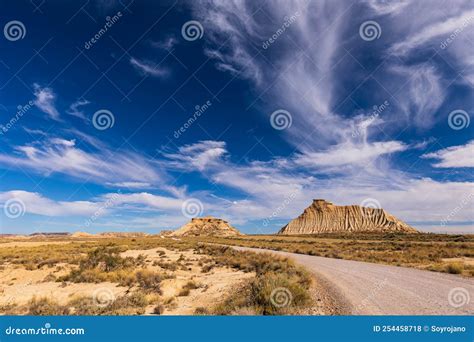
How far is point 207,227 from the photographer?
176375 millimetres

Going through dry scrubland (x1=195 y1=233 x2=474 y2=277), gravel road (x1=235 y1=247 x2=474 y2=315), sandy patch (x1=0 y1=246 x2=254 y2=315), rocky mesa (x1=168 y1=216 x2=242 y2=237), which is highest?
A: rocky mesa (x1=168 y1=216 x2=242 y2=237)

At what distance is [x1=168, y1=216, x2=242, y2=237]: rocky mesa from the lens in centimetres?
17075

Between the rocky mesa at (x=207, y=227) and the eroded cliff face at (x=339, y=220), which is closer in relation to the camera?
the eroded cliff face at (x=339, y=220)

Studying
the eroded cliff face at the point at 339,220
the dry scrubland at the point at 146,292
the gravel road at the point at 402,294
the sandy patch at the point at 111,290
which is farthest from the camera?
the eroded cliff face at the point at 339,220

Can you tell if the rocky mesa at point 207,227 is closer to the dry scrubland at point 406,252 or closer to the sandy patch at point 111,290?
the dry scrubland at point 406,252

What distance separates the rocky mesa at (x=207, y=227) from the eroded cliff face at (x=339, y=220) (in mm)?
31708

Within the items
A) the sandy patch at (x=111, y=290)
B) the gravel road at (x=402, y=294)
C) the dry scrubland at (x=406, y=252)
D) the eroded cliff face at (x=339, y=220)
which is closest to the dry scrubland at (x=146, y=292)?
the sandy patch at (x=111, y=290)

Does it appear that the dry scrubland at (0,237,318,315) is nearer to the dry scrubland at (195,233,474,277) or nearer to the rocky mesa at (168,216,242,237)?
the dry scrubland at (195,233,474,277)

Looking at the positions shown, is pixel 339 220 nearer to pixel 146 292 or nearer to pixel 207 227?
pixel 207 227

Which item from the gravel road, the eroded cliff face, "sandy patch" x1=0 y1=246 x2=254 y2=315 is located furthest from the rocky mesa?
the gravel road

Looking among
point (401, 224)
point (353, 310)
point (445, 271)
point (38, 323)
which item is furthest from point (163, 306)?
point (401, 224)

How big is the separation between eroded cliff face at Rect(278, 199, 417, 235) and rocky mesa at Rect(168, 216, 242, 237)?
3171 cm

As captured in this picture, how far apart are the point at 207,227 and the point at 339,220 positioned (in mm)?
71401

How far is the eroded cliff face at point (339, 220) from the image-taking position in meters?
149
